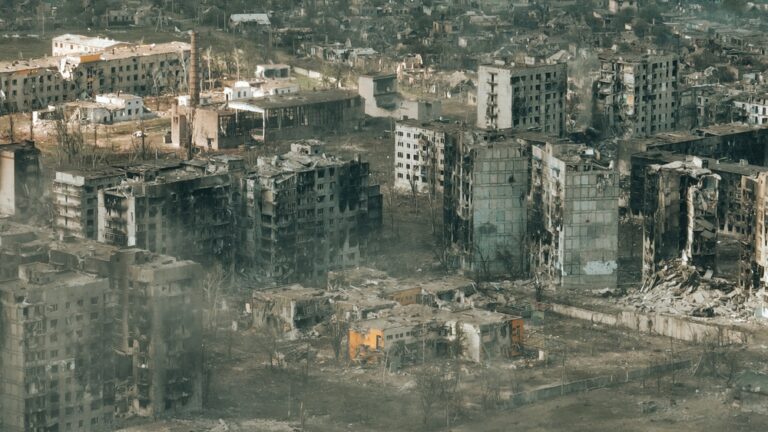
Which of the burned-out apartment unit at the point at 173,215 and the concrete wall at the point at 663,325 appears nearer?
the concrete wall at the point at 663,325

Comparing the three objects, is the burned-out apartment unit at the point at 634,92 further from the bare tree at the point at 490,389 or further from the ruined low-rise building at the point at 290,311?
the bare tree at the point at 490,389

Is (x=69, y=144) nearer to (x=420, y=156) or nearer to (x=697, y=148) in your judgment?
(x=420, y=156)

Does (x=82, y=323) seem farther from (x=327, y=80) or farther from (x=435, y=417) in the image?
(x=327, y=80)

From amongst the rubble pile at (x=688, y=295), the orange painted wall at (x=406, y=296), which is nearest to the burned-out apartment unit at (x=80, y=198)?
the orange painted wall at (x=406, y=296)

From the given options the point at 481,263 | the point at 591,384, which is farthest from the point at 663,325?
the point at 481,263

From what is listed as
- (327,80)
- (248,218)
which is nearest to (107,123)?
(327,80)

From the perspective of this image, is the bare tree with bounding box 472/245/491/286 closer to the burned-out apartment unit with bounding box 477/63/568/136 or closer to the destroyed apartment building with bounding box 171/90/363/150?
the burned-out apartment unit with bounding box 477/63/568/136
